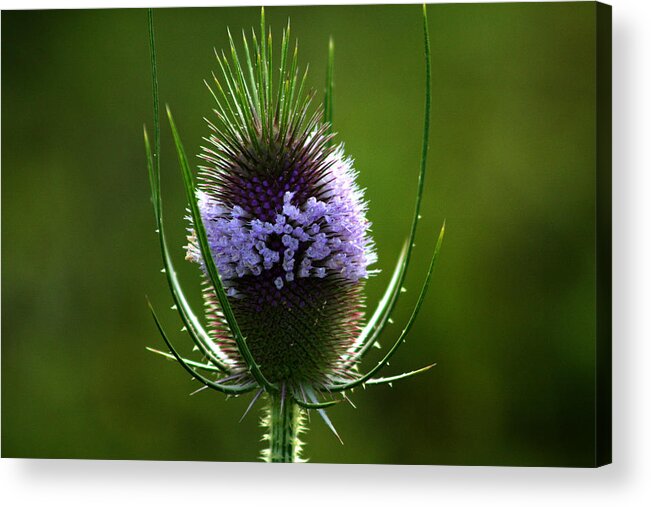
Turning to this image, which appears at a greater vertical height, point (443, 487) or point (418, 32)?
point (418, 32)

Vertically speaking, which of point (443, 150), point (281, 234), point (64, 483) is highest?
point (443, 150)

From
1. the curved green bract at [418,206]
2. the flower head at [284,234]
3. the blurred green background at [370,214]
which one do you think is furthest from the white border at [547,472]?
the flower head at [284,234]

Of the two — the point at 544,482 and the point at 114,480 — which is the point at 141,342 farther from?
the point at 544,482

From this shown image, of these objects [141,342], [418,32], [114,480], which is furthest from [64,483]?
[418,32]

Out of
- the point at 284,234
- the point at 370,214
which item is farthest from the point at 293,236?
the point at 370,214

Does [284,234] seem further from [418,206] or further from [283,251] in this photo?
[418,206]
